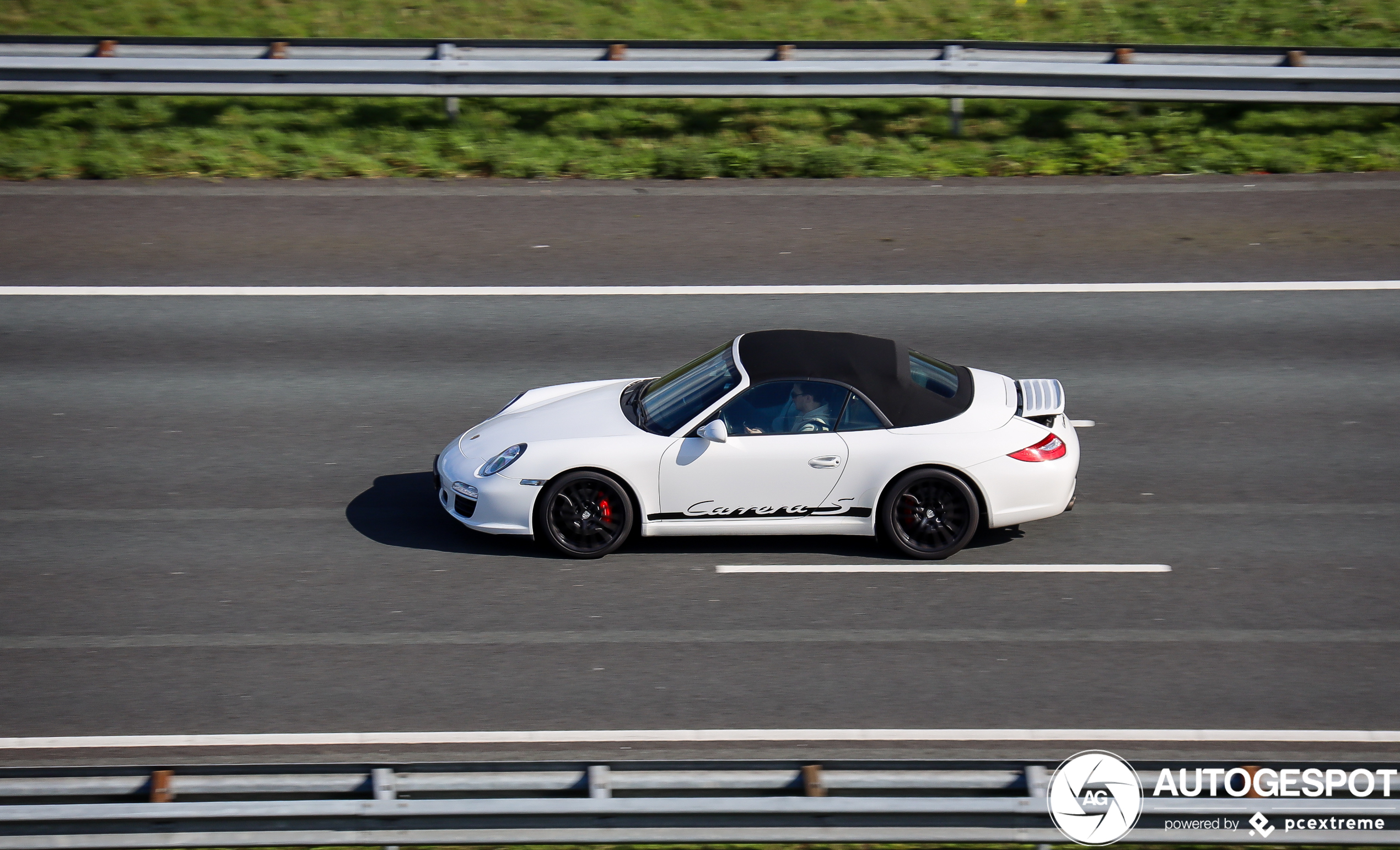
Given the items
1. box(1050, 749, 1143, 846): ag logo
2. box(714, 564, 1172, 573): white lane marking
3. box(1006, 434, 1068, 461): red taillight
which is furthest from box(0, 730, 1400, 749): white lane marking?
box(1006, 434, 1068, 461): red taillight

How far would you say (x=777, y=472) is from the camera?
855cm

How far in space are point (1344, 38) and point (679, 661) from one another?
13.4m

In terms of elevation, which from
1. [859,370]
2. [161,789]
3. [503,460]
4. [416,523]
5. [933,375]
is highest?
[933,375]

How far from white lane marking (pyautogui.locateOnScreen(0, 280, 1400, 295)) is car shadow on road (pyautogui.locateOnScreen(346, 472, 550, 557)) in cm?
297

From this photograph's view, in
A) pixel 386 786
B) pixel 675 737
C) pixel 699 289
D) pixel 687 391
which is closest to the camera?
pixel 386 786

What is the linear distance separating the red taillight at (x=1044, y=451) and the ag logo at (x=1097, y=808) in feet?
10.7

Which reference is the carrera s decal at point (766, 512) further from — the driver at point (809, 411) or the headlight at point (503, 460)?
the headlight at point (503, 460)

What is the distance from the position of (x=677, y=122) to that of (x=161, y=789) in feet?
36.6

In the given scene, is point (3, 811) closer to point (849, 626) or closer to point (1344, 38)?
point (849, 626)

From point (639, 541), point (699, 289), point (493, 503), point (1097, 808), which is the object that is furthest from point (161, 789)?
point (699, 289)

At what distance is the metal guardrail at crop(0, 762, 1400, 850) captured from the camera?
215 inches

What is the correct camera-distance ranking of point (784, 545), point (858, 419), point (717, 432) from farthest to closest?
1. point (784, 545)
2. point (858, 419)
3. point (717, 432)

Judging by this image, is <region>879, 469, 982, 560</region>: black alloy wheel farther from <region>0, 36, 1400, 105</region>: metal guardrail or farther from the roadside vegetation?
<region>0, 36, 1400, 105</region>: metal guardrail

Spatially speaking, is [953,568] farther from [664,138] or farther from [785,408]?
[664,138]
